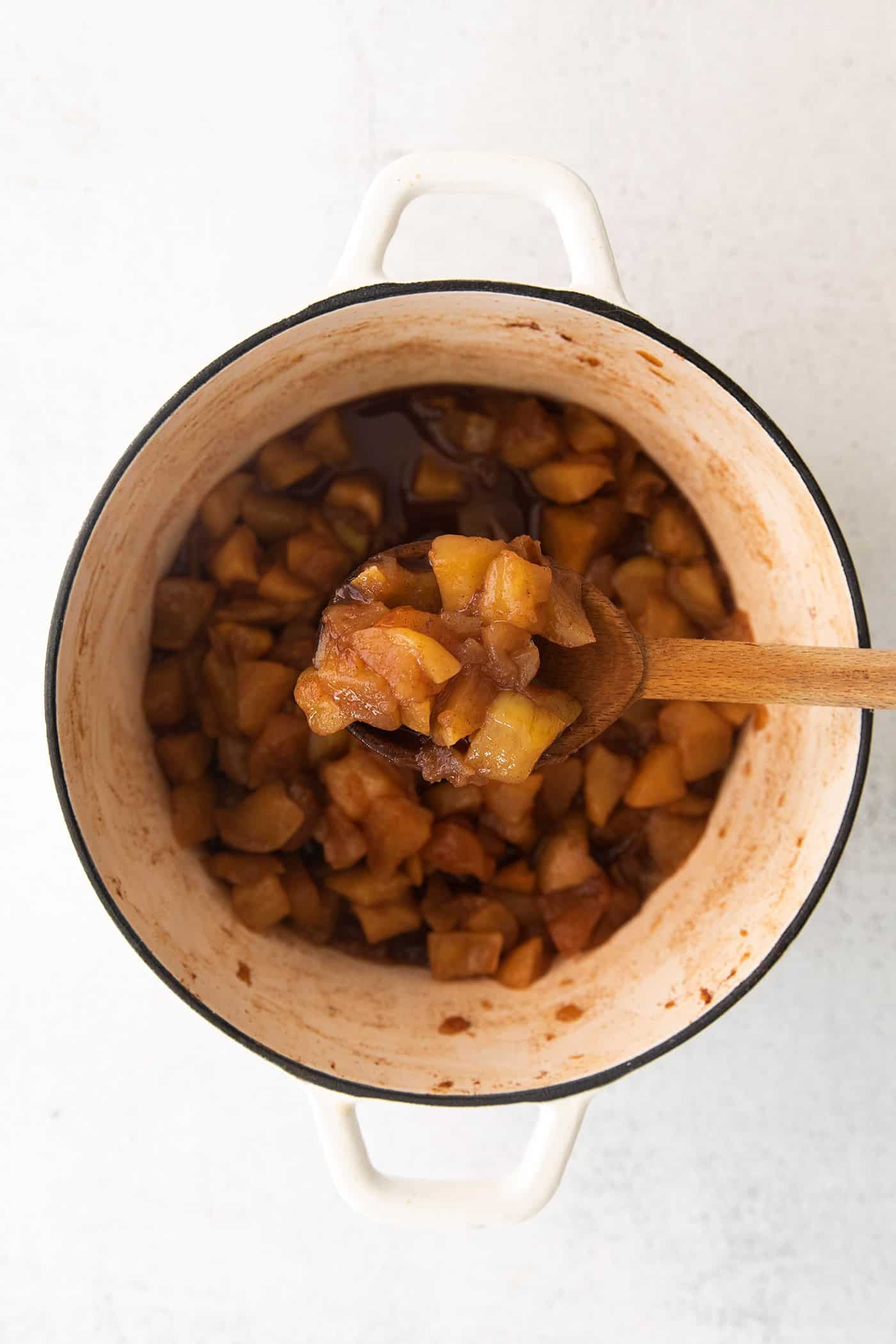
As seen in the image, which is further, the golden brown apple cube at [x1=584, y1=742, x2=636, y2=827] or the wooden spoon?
the golden brown apple cube at [x1=584, y1=742, x2=636, y2=827]

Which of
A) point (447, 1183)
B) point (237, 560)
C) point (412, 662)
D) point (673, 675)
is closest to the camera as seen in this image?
point (412, 662)

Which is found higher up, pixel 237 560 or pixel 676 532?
pixel 676 532

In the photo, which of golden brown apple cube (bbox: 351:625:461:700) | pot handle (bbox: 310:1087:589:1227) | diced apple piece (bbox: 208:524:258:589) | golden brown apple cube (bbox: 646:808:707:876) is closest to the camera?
golden brown apple cube (bbox: 351:625:461:700)

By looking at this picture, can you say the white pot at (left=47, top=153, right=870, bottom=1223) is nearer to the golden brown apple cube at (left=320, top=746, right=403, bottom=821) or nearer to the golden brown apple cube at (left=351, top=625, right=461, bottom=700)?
the golden brown apple cube at (left=320, top=746, right=403, bottom=821)

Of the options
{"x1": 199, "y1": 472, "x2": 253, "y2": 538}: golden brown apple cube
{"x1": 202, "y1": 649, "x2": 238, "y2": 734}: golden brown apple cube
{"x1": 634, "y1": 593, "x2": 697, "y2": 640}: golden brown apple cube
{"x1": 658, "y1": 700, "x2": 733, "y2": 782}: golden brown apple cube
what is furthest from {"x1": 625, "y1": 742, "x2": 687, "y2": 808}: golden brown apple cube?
{"x1": 199, "y1": 472, "x2": 253, "y2": 538}: golden brown apple cube

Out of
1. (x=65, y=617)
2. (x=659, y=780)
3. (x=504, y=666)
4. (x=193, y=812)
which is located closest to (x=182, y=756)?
(x=193, y=812)

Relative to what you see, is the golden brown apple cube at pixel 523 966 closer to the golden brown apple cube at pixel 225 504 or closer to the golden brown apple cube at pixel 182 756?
the golden brown apple cube at pixel 182 756

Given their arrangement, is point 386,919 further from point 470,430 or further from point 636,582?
point 470,430

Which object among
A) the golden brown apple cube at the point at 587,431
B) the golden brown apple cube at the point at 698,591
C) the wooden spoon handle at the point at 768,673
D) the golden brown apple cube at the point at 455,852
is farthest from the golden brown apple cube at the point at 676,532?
the golden brown apple cube at the point at 455,852
